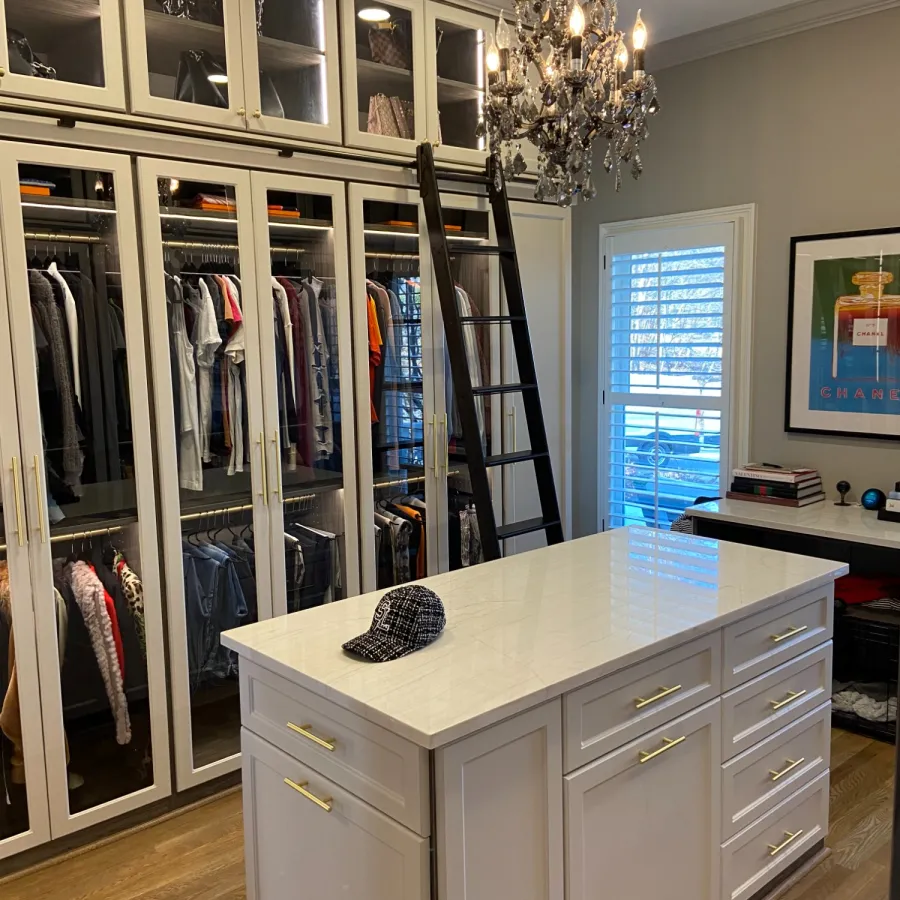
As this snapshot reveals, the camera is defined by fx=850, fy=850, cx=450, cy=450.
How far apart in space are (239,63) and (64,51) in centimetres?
55

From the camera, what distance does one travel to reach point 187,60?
8.95 feet

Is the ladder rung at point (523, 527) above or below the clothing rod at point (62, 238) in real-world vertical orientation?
below

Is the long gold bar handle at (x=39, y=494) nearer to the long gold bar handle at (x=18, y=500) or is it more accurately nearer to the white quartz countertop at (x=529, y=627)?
the long gold bar handle at (x=18, y=500)

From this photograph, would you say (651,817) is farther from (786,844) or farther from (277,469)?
(277,469)

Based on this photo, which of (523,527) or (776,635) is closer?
(776,635)

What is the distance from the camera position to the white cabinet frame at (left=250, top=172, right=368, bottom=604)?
9.68ft

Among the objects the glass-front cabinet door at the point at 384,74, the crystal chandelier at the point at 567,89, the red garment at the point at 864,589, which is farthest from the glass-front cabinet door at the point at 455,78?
the red garment at the point at 864,589

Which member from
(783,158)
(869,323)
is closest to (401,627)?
(869,323)

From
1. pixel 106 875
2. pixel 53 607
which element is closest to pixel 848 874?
pixel 106 875

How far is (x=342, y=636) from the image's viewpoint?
195 cm

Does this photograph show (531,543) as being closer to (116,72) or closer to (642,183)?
(642,183)

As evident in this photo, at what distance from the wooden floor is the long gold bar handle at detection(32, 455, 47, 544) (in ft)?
3.34

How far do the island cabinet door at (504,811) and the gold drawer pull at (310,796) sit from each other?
299mm

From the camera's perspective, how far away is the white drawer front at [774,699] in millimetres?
2133
